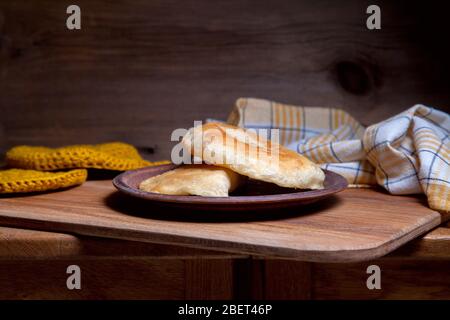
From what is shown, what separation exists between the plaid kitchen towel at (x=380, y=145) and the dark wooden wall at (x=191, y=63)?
0.13m

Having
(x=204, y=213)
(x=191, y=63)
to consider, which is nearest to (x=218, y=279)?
(x=204, y=213)

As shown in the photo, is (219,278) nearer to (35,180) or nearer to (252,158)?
(252,158)

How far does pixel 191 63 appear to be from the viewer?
1.32 metres

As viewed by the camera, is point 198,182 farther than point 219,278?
No

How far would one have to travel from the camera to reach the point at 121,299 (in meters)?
0.85

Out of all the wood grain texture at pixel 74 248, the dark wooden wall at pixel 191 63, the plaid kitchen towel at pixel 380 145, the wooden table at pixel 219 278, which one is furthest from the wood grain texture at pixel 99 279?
the dark wooden wall at pixel 191 63

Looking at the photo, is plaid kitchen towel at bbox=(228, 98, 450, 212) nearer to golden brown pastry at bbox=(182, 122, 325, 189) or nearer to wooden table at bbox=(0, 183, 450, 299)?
wooden table at bbox=(0, 183, 450, 299)

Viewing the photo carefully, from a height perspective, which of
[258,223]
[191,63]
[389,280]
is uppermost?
[191,63]

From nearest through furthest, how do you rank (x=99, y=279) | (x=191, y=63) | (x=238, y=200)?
(x=238, y=200), (x=99, y=279), (x=191, y=63)

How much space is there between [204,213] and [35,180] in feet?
1.00

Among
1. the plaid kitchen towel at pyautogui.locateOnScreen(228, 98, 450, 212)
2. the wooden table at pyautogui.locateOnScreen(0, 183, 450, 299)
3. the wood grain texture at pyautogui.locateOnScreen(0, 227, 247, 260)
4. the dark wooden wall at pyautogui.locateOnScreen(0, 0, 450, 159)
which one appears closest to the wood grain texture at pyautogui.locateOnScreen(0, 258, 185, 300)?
the wooden table at pyautogui.locateOnScreen(0, 183, 450, 299)

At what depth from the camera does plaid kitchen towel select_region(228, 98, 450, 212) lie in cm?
84

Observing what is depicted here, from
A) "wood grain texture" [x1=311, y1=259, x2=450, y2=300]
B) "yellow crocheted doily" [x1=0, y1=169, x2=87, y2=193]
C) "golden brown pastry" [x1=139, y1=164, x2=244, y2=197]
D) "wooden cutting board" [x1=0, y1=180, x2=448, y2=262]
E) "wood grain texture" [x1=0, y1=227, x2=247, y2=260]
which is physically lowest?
"wood grain texture" [x1=311, y1=259, x2=450, y2=300]

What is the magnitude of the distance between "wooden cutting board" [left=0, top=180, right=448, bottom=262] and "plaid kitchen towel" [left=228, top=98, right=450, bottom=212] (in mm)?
40
